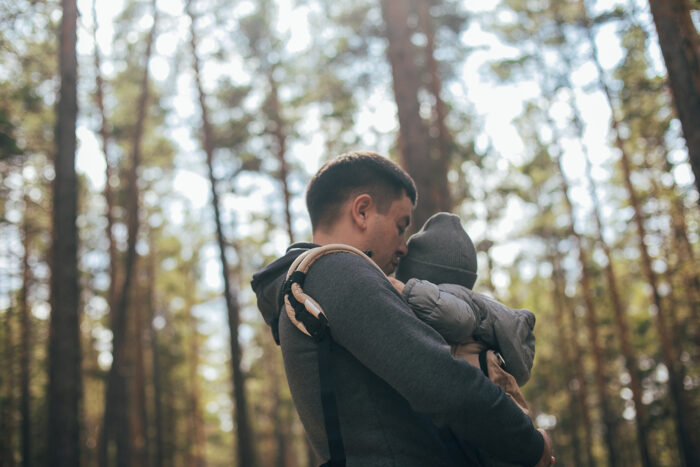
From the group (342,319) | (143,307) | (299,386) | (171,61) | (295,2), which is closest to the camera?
(342,319)

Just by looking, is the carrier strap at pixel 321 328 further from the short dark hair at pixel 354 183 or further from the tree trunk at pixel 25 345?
the tree trunk at pixel 25 345

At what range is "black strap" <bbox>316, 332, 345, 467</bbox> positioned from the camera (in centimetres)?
165

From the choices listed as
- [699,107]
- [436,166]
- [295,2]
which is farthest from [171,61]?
[699,107]

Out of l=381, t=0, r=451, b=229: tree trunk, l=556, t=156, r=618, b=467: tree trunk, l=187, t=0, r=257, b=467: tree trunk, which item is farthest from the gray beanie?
l=556, t=156, r=618, b=467: tree trunk

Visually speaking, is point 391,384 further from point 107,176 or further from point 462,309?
point 107,176

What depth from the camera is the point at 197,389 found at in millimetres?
29516

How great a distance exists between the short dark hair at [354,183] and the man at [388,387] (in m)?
0.38

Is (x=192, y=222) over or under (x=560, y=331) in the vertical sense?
over

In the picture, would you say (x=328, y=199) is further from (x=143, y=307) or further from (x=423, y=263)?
(x=143, y=307)

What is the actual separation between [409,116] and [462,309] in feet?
18.2

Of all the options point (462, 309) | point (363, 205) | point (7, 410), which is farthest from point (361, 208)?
point (7, 410)

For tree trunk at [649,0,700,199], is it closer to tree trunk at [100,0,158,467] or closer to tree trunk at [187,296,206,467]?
tree trunk at [100,0,158,467]

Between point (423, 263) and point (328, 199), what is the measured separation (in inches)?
18.0

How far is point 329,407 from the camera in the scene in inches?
65.6
